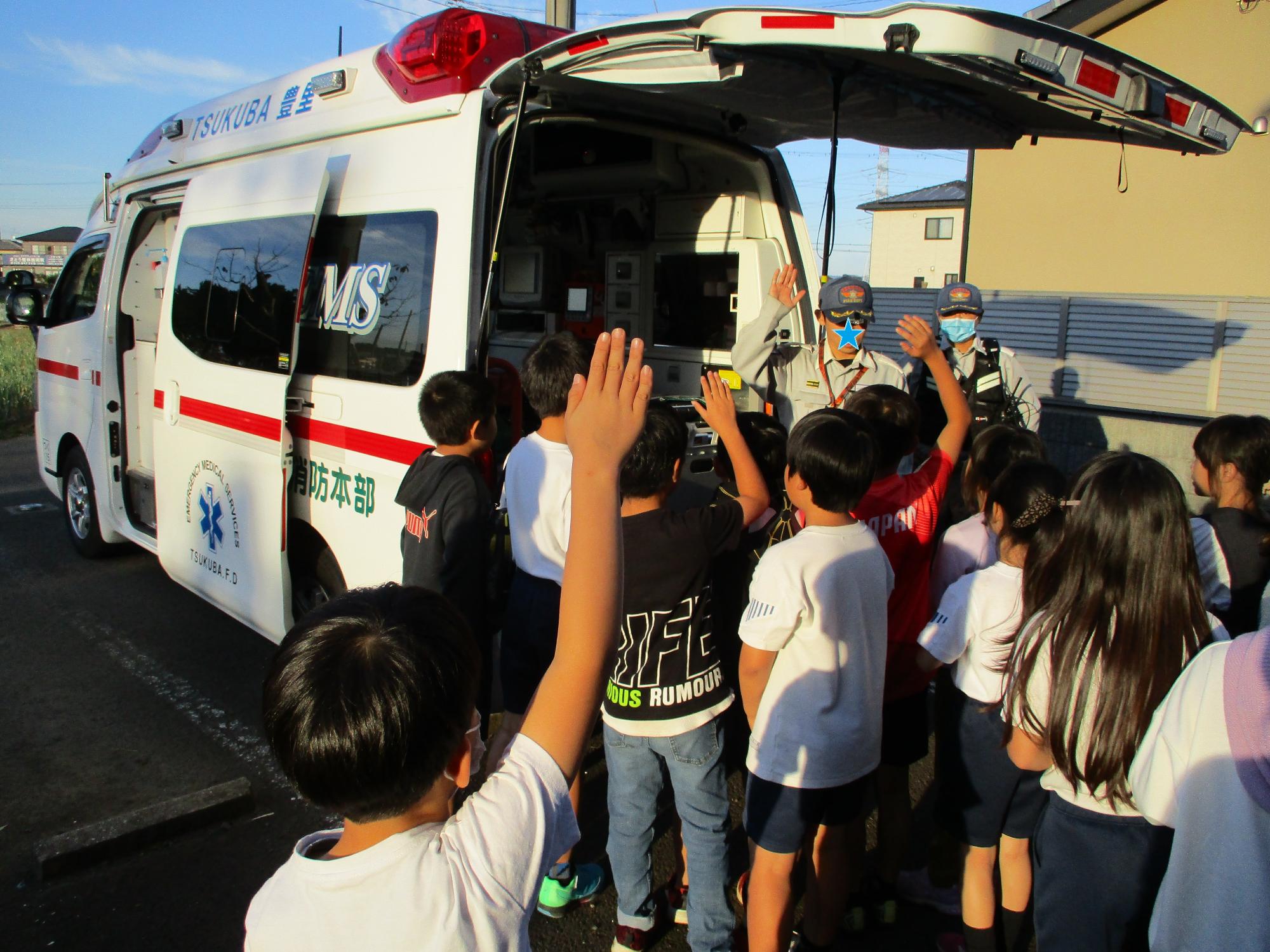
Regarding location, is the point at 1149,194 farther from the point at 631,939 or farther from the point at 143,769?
the point at 143,769

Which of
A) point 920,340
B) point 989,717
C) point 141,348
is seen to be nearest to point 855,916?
point 989,717

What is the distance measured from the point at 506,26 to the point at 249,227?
1570mm

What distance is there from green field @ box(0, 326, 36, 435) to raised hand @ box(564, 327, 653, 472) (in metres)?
13.9

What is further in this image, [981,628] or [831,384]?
[831,384]

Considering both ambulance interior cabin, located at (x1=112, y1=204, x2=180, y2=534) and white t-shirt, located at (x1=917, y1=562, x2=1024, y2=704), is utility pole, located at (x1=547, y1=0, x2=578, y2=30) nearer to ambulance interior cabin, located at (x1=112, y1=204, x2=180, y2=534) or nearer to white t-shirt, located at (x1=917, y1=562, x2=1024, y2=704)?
ambulance interior cabin, located at (x1=112, y1=204, x2=180, y2=534)

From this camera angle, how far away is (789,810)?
2.32 m

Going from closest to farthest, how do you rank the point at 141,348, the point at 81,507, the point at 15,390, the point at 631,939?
the point at 631,939
the point at 141,348
the point at 81,507
the point at 15,390

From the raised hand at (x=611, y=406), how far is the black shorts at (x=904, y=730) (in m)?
1.81

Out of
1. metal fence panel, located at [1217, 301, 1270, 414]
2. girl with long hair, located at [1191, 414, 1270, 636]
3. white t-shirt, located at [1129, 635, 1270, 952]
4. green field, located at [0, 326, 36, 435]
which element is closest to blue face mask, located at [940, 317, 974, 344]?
girl with long hair, located at [1191, 414, 1270, 636]

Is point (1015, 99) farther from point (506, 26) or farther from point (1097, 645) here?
point (1097, 645)

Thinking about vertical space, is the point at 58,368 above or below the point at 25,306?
below

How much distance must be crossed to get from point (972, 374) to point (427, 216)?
9.37 feet

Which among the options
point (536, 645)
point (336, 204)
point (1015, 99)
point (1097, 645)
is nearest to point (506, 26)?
point (336, 204)

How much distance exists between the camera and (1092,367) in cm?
838
